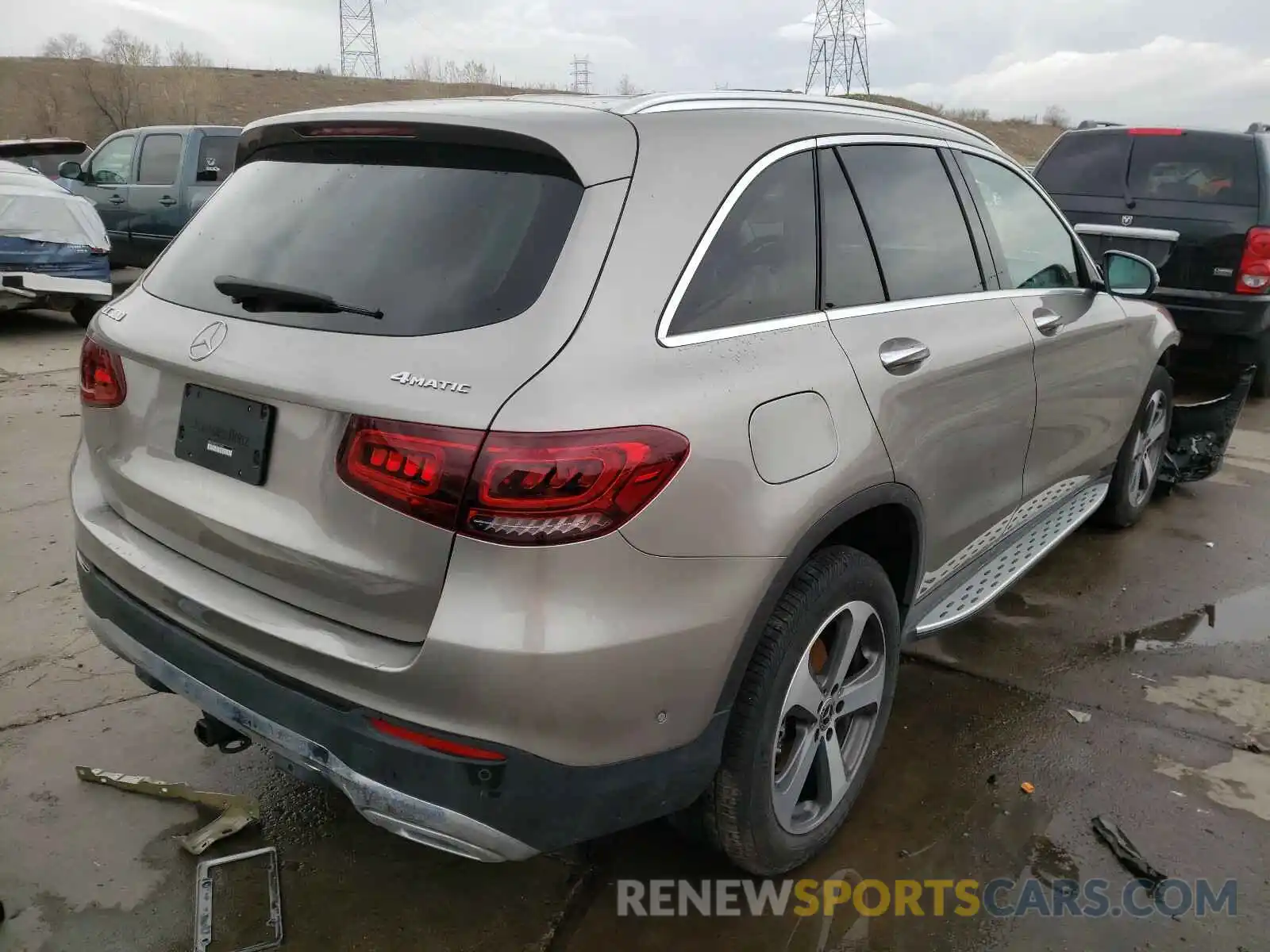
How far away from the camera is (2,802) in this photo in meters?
2.64

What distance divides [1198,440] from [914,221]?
3.24 meters

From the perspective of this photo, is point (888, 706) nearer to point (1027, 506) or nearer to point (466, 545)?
point (1027, 506)

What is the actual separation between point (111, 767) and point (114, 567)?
2.86 feet

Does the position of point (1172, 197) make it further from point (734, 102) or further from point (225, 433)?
point (225, 433)

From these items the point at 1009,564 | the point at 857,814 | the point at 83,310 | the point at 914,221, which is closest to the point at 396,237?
the point at 914,221

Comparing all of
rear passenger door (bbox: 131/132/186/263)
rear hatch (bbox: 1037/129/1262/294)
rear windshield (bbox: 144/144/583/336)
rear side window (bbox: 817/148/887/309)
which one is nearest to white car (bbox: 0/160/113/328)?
rear passenger door (bbox: 131/132/186/263)

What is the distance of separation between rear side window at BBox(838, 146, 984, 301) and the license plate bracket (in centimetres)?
160

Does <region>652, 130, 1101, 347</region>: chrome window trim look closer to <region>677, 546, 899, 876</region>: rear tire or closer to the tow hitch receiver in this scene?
<region>677, 546, 899, 876</region>: rear tire

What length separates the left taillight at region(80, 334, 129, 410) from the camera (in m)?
2.27

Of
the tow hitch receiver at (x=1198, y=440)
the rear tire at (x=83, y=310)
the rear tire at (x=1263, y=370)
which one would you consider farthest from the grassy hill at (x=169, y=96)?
the tow hitch receiver at (x=1198, y=440)

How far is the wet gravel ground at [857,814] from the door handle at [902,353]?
1.22m

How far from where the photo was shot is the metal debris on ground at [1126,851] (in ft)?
8.10

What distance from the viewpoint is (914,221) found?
2.81m

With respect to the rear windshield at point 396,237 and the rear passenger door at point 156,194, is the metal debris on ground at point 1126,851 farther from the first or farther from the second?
the rear passenger door at point 156,194
